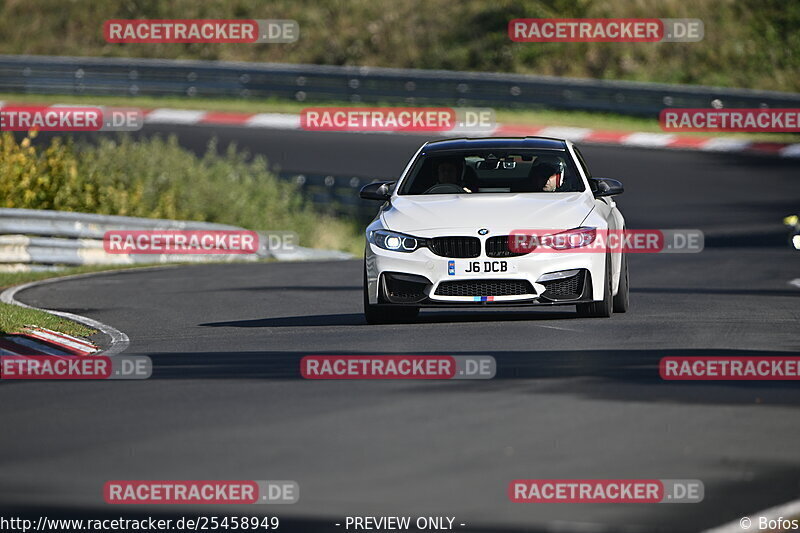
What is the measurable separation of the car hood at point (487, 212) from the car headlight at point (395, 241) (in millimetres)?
56

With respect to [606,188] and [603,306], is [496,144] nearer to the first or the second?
[606,188]

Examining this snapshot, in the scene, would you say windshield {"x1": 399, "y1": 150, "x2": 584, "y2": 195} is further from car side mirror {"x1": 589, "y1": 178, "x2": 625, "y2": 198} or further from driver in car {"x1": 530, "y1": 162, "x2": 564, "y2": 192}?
car side mirror {"x1": 589, "y1": 178, "x2": 625, "y2": 198}

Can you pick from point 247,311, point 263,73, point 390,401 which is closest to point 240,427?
point 390,401

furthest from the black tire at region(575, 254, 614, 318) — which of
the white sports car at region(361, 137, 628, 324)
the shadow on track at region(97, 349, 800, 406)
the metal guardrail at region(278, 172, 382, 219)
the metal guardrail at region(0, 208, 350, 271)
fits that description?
the metal guardrail at region(278, 172, 382, 219)

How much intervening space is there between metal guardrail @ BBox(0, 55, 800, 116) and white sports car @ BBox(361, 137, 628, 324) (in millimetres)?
19137

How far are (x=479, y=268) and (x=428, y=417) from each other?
400 centimetres

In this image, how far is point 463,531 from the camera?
20.2 feet

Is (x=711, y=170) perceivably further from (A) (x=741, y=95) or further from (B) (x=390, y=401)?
(B) (x=390, y=401)

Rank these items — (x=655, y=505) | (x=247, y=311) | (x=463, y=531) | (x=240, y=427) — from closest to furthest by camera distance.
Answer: (x=463, y=531)
(x=655, y=505)
(x=240, y=427)
(x=247, y=311)

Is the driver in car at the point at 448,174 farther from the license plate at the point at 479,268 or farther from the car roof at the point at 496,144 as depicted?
the license plate at the point at 479,268

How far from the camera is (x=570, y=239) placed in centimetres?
1249

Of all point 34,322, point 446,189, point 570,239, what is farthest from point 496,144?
point 34,322

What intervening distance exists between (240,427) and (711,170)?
21.8 m

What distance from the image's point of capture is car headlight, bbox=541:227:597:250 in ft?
40.9
